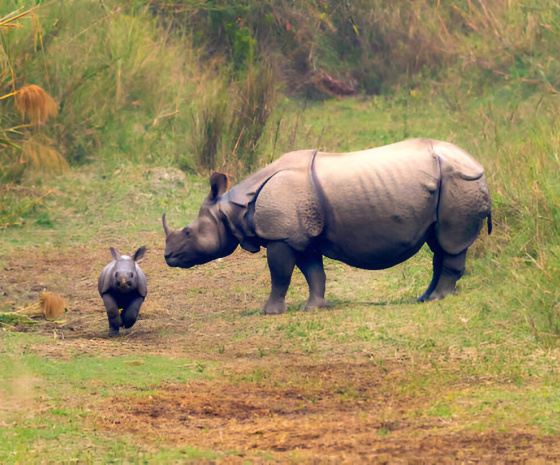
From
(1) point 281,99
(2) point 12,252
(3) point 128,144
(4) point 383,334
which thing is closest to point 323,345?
(4) point 383,334

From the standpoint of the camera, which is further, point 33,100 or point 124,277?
point 33,100

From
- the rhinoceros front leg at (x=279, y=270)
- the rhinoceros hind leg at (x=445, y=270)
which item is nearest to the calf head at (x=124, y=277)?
the rhinoceros front leg at (x=279, y=270)

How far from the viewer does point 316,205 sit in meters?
8.33

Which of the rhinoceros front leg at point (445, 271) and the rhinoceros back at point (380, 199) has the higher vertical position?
the rhinoceros back at point (380, 199)

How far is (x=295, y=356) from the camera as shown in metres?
7.16

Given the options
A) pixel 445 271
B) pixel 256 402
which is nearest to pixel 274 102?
pixel 445 271

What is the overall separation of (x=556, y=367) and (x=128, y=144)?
9577mm

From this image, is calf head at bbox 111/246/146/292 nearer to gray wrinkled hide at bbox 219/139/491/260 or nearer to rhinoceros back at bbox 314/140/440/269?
gray wrinkled hide at bbox 219/139/491/260

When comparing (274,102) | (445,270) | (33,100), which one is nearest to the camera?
(445,270)

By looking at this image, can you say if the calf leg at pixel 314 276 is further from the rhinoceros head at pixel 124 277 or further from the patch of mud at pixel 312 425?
the patch of mud at pixel 312 425

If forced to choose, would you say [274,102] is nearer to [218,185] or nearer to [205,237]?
[218,185]

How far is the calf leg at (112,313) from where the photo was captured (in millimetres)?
8258

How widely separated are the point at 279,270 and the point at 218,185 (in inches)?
36.3

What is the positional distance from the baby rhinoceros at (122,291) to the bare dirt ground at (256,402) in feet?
0.47
